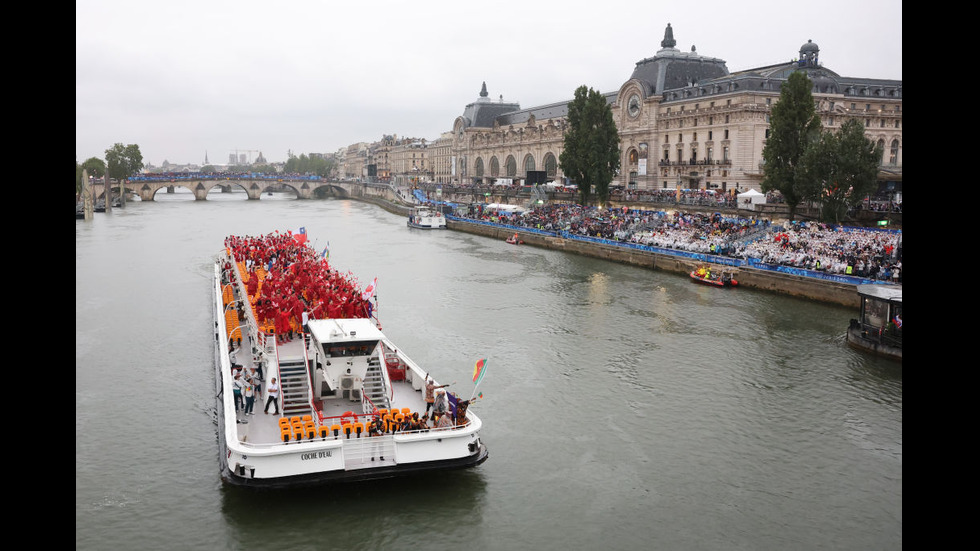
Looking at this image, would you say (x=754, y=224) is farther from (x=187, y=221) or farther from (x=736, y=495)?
(x=187, y=221)

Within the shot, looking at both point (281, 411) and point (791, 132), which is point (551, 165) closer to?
point (791, 132)

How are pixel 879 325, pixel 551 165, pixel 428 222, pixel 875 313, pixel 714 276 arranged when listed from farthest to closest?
pixel 551 165
pixel 428 222
pixel 714 276
pixel 875 313
pixel 879 325

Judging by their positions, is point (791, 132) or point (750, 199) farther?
point (750, 199)

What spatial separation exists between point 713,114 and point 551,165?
30.2 meters

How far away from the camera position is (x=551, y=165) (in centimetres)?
9156

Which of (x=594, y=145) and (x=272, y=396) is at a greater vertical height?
(x=594, y=145)

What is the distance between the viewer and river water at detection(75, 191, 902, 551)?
1370 cm

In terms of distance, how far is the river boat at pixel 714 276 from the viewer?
37844mm

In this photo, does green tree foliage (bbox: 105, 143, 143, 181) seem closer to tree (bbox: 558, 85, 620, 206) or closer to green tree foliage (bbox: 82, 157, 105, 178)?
green tree foliage (bbox: 82, 157, 105, 178)

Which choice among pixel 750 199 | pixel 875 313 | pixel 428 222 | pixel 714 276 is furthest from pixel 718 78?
pixel 875 313

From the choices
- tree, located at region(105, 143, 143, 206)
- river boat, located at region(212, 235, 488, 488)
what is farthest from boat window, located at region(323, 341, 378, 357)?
tree, located at region(105, 143, 143, 206)

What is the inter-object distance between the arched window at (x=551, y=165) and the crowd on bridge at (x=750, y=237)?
1092 inches
